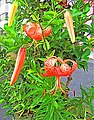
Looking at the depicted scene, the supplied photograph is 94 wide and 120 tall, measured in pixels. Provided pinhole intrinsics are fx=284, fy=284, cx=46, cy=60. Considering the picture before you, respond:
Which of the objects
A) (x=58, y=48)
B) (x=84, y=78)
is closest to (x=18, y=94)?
(x=58, y=48)

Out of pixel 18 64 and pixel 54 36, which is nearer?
pixel 18 64

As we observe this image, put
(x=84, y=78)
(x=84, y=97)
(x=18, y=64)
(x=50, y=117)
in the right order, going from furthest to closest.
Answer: (x=84, y=78) < (x=84, y=97) < (x=50, y=117) < (x=18, y=64)

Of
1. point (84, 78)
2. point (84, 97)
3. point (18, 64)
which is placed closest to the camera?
point (18, 64)

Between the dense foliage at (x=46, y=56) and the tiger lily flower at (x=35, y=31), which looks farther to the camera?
the dense foliage at (x=46, y=56)

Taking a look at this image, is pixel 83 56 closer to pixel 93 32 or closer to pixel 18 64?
pixel 93 32

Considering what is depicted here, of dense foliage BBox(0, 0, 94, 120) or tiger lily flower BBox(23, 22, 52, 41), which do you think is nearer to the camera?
tiger lily flower BBox(23, 22, 52, 41)

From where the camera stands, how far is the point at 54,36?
87 cm

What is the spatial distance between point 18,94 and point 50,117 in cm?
17

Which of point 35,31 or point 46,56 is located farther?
point 46,56

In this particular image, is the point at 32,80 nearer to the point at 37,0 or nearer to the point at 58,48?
the point at 58,48

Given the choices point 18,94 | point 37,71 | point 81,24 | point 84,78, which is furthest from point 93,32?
point 84,78

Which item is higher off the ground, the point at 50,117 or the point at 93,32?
the point at 93,32

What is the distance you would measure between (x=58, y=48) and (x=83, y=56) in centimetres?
9

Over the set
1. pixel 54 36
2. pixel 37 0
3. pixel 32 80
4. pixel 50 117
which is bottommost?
pixel 50 117
